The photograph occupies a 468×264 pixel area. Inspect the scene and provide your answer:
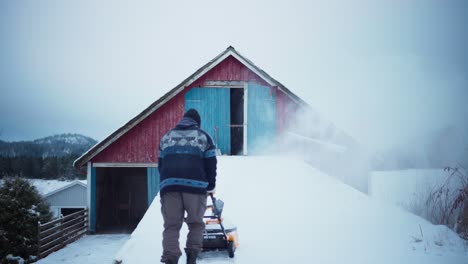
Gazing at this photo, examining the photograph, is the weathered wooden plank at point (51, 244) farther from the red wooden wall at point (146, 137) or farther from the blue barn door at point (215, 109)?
the blue barn door at point (215, 109)

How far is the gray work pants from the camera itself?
3277 mm

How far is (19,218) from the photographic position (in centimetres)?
1383

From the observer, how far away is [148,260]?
396 centimetres

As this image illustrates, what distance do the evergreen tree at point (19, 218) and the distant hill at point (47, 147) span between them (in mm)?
40600

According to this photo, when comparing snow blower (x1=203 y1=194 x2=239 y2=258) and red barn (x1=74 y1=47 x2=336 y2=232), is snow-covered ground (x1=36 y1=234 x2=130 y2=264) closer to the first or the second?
red barn (x1=74 y1=47 x2=336 y2=232)

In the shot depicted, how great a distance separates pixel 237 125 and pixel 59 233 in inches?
308

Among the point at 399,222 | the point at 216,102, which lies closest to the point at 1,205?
the point at 216,102

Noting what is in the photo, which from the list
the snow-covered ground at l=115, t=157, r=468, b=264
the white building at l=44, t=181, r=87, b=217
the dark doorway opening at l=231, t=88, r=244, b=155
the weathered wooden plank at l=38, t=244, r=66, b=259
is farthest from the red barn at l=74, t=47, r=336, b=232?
the white building at l=44, t=181, r=87, b=217

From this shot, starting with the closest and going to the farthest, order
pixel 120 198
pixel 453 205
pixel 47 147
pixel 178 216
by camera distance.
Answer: pixel 178 216, pixel 453 205, pixel 120 198, pixel 47 147

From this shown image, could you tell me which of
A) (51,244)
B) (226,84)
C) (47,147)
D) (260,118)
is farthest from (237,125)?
(47,147)

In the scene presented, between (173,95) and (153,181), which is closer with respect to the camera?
(173,95)

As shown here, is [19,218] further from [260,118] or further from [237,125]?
[260,118]

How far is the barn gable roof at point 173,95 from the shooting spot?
11.5 meters

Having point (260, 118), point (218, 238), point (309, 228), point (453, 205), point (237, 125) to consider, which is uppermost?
point (260, 118)
